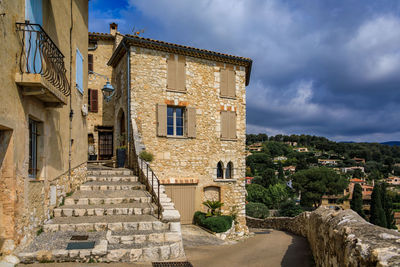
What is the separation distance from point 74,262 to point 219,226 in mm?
7981

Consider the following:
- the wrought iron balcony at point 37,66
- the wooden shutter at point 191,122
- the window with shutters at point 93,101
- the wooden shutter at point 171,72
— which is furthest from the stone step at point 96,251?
the window with shutters at point 93,101

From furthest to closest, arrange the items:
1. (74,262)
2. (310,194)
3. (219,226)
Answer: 1. (310,194)
2. (219,226)
3. (74,262)

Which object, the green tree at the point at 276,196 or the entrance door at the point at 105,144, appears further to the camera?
the green tree at the point at 276,196

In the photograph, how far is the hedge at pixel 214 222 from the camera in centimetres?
1277

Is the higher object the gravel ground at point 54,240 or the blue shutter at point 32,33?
the blue shutter at point 32,33

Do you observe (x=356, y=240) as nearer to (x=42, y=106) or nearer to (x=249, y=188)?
(x=42, y=106)

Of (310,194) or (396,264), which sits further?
(310,194)

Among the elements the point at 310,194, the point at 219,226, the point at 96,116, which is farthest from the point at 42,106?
the point at 310,194

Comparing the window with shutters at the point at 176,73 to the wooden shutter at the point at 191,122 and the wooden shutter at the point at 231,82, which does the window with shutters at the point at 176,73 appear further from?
the wooden shutter at the point at 231,82

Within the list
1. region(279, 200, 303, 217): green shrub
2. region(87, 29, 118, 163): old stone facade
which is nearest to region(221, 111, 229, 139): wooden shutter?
region(87, 29, 118, 163): old stone facade

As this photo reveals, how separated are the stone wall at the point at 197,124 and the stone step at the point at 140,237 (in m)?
6.97

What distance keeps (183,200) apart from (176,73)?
5.86 meters

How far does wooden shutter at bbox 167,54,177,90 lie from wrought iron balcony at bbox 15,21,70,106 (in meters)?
7.40

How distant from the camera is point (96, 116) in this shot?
59.4 feet
